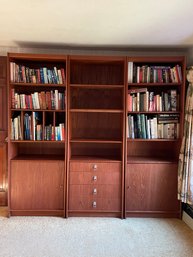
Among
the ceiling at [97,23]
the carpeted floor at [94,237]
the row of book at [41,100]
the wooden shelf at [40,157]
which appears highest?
the ceiling at [97,23]

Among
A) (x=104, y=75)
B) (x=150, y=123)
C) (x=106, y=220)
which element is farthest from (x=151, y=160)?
(x=104, y=75)

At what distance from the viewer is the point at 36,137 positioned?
9.18ft

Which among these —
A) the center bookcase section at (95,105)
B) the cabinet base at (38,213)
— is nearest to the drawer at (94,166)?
the center bookcase section at (95,105)

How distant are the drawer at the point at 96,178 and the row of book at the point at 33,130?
513 millimetres

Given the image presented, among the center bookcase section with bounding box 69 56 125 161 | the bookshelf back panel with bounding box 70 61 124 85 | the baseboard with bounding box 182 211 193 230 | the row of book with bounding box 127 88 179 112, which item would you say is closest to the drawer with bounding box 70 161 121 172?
the center bookcase section with bounding box 69 56 125 161

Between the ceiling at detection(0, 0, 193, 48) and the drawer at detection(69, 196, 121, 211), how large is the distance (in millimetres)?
1958

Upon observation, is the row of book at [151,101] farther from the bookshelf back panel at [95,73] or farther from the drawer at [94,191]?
the drawer at [94,191]

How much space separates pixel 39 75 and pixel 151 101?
1430mm

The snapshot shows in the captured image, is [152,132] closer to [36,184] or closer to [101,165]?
[101,165]

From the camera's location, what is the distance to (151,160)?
2.86 m

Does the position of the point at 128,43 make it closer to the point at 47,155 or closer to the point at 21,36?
the point at 21,36

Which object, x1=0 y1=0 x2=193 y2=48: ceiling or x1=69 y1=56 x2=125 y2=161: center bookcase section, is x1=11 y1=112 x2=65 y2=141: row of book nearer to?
x1=69 y1=56 x2=125 y2=161: center bookcase section

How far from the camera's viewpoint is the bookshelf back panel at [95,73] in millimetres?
3092

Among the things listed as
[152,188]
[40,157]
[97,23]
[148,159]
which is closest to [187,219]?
[152,188]
